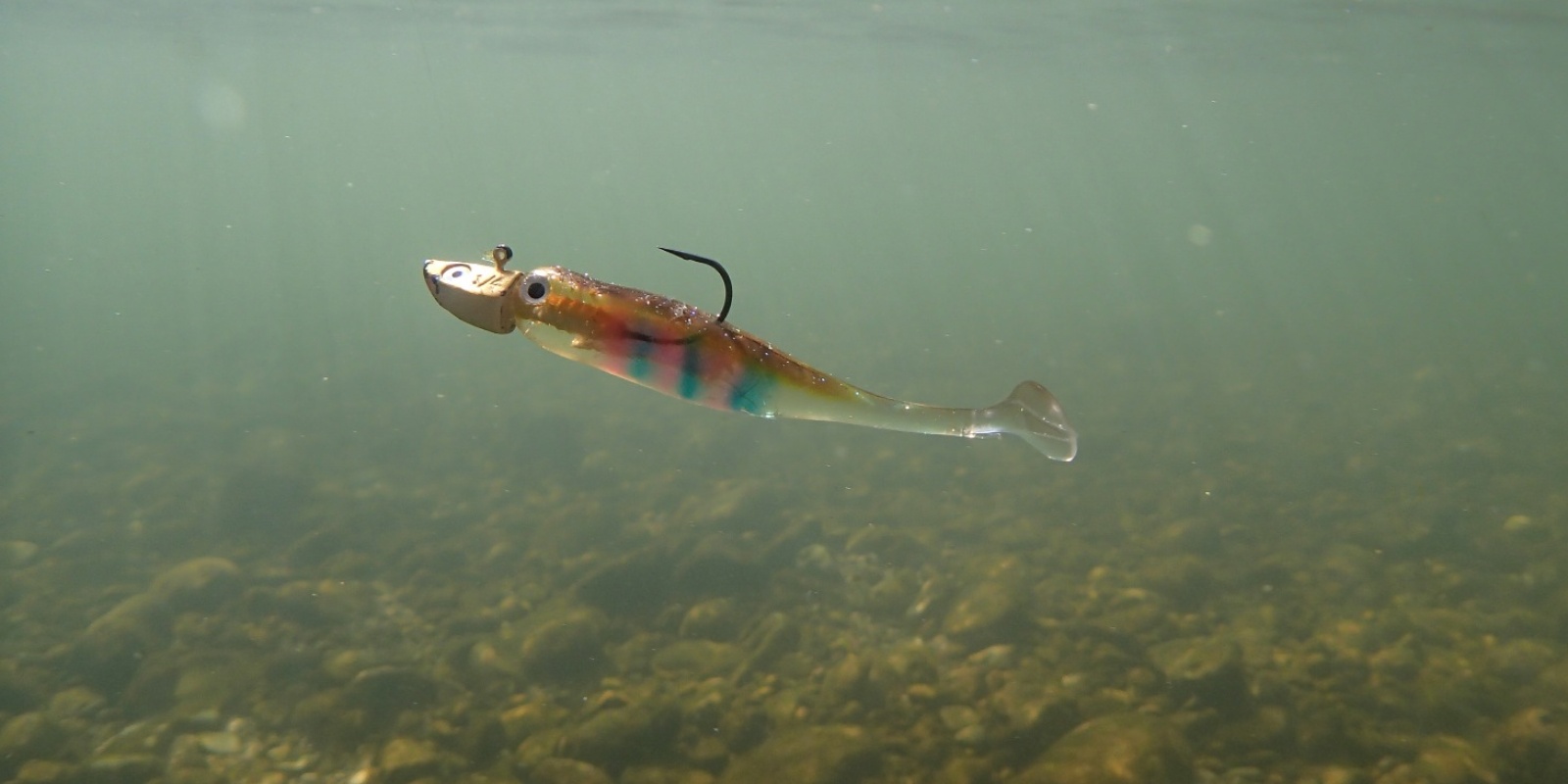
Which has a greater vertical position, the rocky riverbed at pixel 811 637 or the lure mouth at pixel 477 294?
the lure mouth at pixel 477 294

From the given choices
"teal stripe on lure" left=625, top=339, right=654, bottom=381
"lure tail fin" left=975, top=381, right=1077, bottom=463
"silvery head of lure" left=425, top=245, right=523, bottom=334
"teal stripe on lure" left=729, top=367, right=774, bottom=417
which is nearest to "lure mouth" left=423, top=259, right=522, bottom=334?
"silvery head of lure" left=425, top=245, right=523, bottom=334

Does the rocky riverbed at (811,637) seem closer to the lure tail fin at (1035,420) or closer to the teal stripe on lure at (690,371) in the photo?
the lure tail fin at (1035,420)

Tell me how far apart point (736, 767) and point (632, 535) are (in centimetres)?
610

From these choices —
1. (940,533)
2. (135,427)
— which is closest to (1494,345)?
(940,533)

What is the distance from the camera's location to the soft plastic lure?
1.09m

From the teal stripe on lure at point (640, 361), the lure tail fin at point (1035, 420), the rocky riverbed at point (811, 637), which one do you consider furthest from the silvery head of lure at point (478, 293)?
the rocky riverbed at point (811, 637)

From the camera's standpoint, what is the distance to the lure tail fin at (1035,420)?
113cm

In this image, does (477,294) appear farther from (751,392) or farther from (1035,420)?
(1035,420)

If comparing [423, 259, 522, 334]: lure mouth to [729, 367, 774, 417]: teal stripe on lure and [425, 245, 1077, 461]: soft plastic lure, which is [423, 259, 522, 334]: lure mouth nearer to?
[425, 245, 1077, 461]: soft plastic lure

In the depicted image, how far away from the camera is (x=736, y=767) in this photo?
554cm

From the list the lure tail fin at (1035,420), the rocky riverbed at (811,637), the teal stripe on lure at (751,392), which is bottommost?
the rocky riverbed at (811,637)

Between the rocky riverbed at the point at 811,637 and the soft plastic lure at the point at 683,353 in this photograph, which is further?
the rocky riverbed at the point at 811,637

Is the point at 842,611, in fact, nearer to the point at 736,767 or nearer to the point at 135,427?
the point at 736,767

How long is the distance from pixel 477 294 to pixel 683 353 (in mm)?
287
